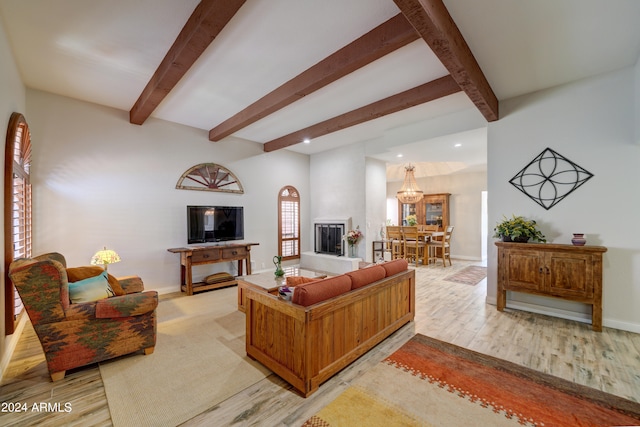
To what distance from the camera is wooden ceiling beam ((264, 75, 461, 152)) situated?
131 inches

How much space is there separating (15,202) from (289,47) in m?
3.44

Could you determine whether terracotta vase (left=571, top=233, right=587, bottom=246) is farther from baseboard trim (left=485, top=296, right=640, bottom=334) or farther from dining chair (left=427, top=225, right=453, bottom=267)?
dining chair (left=427, top=225, right=453, bottom=267)

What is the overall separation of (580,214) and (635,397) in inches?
86.2

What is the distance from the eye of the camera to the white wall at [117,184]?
3.75 metres

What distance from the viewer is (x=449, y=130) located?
465 centimetres

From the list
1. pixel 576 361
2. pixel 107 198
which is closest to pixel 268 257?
pixel 107 198

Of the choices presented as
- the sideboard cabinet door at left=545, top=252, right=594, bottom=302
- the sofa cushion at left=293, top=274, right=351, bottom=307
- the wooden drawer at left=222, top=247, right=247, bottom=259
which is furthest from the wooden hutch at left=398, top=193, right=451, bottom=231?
the sofa cushion at left=293, top=274, right=351, bottom=307

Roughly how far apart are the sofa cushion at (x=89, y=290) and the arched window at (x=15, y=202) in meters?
0.72

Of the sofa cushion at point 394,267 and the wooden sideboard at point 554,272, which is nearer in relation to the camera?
the sofa cushion at point 394,267

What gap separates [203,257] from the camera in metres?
4.73

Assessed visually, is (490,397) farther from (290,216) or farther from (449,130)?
(290,216)

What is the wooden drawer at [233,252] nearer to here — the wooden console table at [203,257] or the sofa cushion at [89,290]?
the wooden console table at [203,257]

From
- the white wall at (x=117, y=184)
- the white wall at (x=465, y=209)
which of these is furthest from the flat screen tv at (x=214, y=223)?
the white wall at (x=465, y=209)

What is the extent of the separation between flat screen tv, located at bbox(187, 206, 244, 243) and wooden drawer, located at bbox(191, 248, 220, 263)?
1.22ft
